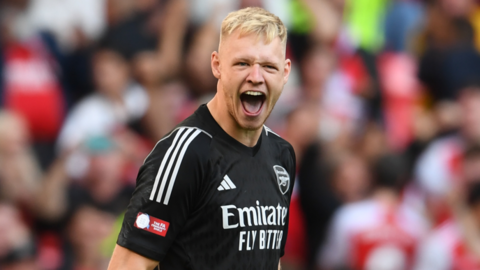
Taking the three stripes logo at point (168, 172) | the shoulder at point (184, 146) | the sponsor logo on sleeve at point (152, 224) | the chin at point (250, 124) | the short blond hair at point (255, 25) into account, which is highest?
the short blond hair at point (255, 25)

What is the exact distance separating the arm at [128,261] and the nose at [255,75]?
32.1 inches

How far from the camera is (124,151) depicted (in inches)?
265

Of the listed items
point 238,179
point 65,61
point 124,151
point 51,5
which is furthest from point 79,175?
point 238,179

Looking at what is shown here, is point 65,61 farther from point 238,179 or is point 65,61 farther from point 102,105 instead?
point 238,179

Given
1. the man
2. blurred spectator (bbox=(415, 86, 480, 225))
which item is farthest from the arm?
blurred spectator (bbox=(415, 86, 480, 225))

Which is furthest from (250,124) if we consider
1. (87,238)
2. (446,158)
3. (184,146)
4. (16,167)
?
(446,158)

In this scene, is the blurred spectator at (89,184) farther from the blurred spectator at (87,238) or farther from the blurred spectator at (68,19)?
the blurred spectator at (68,19)

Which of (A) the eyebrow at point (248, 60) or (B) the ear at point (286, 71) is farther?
(B) the ear at point (286, 71)

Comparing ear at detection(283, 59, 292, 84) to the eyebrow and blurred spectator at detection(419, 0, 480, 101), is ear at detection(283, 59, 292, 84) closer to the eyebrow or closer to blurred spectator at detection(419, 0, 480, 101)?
the eyebrow

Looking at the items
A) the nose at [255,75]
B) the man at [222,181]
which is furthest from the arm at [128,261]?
the nose at [255,75]

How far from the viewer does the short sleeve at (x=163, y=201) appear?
2.77 meters

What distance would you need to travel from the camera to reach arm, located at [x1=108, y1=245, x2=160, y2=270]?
275cm

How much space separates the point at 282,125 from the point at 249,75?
4.43m

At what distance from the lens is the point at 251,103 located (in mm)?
3018
